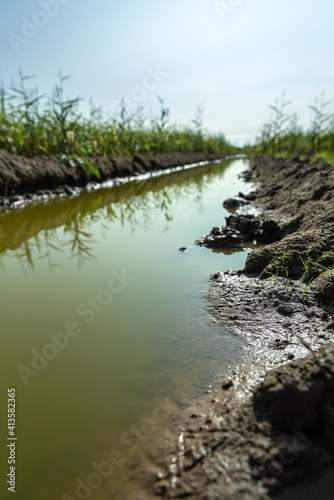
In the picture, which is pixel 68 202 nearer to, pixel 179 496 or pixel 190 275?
pixel 190 275

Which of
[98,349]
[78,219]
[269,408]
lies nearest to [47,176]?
[78,219]

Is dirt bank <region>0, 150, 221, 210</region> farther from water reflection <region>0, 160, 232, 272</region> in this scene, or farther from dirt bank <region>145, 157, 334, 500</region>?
dirt bank <region>145, 157, 334, 500</region>

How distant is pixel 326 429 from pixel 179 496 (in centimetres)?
42

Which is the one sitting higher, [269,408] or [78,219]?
[78,219]

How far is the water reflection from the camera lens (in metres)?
Answer: 3.06

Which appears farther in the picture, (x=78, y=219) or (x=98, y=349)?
(x=78, y=219)

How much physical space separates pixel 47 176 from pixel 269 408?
5836 millimetres

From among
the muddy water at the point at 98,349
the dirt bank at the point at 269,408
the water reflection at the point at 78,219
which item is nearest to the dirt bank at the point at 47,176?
the water reflection at the point at 78,219

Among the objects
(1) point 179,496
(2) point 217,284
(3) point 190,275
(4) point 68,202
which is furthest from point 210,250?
(4) point 68,202

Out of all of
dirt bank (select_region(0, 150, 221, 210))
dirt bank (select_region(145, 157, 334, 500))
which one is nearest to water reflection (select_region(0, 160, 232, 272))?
dirt bank (select_region(0, 150, 221, 210))

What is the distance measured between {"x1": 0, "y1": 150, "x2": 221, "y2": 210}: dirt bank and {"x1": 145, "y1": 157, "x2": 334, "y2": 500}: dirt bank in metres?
4.35

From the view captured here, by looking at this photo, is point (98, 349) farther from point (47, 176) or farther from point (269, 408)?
point (47, 176)

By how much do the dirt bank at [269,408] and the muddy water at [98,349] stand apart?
11 centimetres

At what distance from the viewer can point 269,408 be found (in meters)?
1.01
